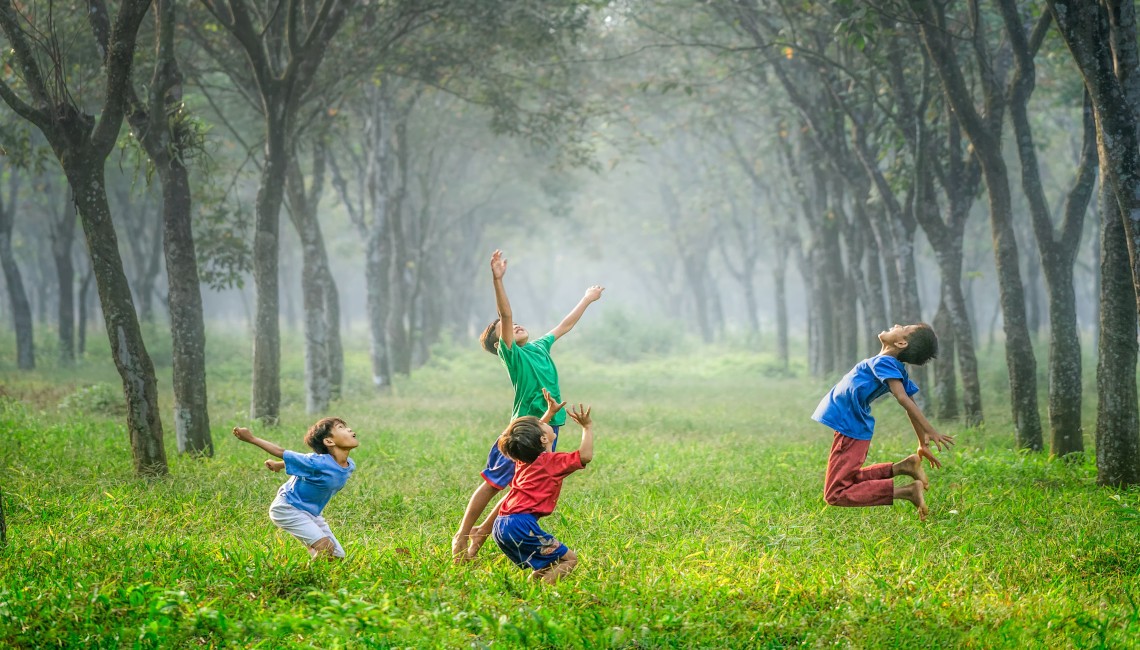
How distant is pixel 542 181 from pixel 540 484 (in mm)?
25930

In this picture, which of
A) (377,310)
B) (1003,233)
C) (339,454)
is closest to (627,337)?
(377,310)

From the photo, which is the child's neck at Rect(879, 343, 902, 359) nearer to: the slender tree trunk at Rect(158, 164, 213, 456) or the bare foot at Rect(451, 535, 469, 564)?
the bare foot at Rect(451, 535, 469, 564)

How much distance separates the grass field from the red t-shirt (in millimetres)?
416

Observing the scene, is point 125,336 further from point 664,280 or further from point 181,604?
point 664,280

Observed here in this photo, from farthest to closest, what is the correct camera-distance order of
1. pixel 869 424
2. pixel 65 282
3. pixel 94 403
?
pixel 65 282 < pixel 94 403 < pixel 869 424

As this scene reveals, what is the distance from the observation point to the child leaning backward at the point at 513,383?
6.23m

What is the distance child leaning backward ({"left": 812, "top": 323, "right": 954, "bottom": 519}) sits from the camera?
22.4ft

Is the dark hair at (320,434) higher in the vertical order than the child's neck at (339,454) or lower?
higher

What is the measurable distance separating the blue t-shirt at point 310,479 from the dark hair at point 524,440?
1.17 m

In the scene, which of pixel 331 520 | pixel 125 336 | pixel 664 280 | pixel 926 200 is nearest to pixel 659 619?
pixel 331 520

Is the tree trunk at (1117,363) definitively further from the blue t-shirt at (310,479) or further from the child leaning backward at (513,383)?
the blue t-shirt at (310,479)

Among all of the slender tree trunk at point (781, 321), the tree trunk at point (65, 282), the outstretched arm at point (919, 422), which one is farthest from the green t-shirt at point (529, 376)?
the slender tree trunk at point (781, 321)

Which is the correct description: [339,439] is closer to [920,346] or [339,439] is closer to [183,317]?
[920,346]

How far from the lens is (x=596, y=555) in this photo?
631 centimetres
